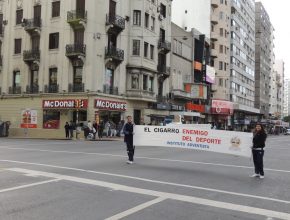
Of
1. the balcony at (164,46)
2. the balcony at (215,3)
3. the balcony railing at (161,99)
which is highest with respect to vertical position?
the balcony at (215,3)

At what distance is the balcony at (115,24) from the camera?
43875 mm

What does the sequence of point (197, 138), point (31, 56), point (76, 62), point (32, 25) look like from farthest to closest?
point (32, 25), point (31, 56), point (76, 62), point (197, 138)

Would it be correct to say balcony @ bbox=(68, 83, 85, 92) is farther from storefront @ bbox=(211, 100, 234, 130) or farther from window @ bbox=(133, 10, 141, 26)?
storefront @ bbox=(211, 100, 234, 130)

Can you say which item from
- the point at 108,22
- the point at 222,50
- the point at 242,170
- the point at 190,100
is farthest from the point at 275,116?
the point at 242,170

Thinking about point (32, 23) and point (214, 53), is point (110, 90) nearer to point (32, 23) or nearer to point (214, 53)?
point (32, 23)

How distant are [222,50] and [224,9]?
25.3 feet

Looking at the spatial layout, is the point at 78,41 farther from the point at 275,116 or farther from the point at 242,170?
the point at 275,116

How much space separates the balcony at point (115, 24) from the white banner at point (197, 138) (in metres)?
28.7

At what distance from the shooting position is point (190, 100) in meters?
63.8

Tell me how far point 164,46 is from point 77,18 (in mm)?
13347

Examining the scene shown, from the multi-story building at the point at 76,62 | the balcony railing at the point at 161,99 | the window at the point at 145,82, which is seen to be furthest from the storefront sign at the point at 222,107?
the window at the point at 145,82

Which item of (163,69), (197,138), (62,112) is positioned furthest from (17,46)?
(197,138)

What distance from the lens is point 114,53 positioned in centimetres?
4412

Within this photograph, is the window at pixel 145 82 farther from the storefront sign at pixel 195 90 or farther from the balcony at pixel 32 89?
the storefront sign at pixel 195 90
